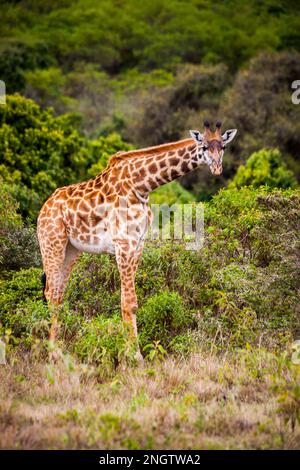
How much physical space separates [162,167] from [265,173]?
1214 centimetres

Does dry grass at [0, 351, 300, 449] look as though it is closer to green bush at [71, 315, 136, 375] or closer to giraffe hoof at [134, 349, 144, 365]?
giraffe hoof at [134, 349, 144, 365]

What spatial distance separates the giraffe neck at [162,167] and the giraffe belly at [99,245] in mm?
679

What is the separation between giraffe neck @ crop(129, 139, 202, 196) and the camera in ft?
30.1

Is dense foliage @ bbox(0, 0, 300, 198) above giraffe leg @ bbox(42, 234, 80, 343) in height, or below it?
above

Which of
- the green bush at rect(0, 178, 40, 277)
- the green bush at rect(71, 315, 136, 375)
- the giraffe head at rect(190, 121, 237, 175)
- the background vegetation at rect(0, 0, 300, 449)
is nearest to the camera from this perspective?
the background vegetation at rect(0, 0, 300, 449)

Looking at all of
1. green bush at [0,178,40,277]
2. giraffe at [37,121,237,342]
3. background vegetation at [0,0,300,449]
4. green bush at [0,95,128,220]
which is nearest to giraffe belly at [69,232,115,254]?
giraffe at [37,121,237,342]

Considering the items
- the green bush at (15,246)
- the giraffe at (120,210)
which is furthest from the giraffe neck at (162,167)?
the green bush at (15,246)

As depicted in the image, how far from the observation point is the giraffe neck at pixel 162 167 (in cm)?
919

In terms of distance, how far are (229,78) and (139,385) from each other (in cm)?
2899

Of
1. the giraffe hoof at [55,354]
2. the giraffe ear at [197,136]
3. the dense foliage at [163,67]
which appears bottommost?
the giraffe hoof at [55,354]

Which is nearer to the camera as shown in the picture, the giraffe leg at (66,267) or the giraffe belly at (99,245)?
the giraffe belly at (99,245)

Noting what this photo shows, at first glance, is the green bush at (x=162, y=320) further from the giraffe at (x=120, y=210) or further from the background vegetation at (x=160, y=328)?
the giraffe at (x=120, y=210)

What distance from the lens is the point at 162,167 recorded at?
9.30 metres

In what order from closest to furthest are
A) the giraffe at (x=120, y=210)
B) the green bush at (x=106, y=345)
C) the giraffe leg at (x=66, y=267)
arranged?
the green bush at (x=106, y=345) → the giraffe at (x=120, y=210) → the giraffe leg at (x=66, y=267)
